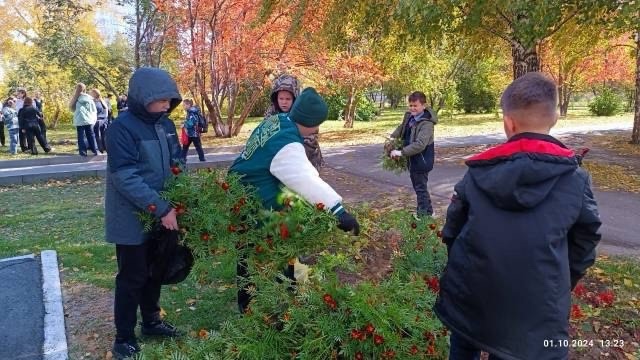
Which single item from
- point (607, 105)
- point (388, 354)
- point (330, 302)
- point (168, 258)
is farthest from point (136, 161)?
point (607, 105)

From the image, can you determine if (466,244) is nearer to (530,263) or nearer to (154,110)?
(530,263)

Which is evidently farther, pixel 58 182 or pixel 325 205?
pixel 58 182

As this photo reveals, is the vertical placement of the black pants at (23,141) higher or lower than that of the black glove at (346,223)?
higher

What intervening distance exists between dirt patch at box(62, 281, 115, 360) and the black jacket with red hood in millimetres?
2706

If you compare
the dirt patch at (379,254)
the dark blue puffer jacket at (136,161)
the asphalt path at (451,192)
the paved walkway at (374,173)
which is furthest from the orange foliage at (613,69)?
the dark blue puffer jacket at (136,161)

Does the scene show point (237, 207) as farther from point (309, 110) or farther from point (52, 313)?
point (52, 313)

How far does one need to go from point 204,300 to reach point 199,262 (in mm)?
1613

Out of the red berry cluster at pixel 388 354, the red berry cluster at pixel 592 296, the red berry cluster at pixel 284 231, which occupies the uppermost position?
the red berry cluster at pixel 284 231

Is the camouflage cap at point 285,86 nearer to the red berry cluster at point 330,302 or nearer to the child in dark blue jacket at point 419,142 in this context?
the child in dark blue jacket at point 419,142

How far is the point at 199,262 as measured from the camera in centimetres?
307

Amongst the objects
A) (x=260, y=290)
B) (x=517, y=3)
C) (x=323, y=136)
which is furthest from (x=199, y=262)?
(x=323, y=136)

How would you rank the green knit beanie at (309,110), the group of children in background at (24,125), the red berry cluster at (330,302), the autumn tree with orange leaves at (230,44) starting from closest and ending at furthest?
the red berry cluster at (330,302)
the green knit beanie at (309,110)
the group of children in background at (24,125)
the autumn tree with orange leaves at (230,44)

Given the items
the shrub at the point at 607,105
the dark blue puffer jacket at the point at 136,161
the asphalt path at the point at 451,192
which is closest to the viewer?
the dark blue puffer jacket at the point at 136,161

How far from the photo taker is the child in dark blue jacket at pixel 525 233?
2.03 m
